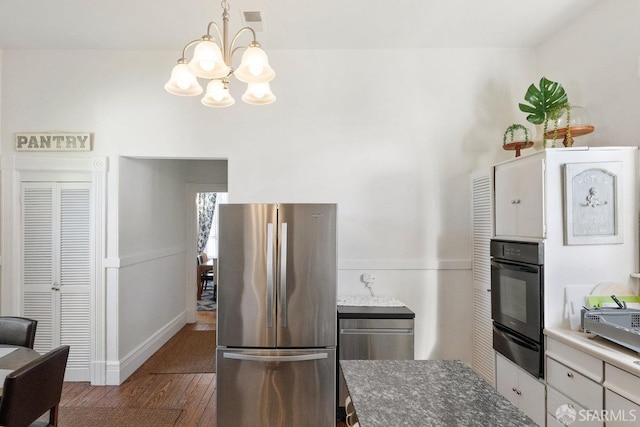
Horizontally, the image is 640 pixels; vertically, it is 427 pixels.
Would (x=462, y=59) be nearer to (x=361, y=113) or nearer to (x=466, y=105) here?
(x=466, y=105)

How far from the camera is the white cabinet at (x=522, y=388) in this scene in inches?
84.0

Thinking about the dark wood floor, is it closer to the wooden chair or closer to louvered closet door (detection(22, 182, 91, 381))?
louvered closet door (detection(22, 182, 91, 381))

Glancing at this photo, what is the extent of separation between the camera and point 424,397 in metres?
1.20

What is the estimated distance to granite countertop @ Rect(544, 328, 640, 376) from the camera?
158 centimetres

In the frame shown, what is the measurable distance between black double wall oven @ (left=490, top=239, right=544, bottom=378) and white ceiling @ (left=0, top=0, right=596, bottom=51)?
179cm

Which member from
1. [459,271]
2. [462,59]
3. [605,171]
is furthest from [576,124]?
[459,271]

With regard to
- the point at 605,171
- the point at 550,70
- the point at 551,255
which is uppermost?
the point at 550,70

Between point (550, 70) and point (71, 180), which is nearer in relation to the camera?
point (550, 70)

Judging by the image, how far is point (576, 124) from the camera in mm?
2400

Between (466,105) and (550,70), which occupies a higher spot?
(550,70)

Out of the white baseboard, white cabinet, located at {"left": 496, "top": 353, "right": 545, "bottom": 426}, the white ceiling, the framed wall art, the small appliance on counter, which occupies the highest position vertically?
the white ceiling

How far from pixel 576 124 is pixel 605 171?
1.63 feet

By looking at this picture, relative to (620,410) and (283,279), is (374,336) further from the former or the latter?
(620,410)

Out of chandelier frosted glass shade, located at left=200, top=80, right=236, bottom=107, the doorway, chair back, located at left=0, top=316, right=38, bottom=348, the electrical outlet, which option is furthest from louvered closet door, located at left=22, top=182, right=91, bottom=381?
the doorway
